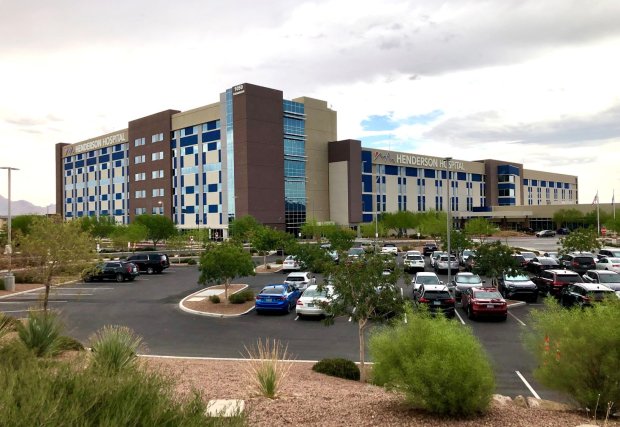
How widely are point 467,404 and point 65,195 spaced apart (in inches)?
5531

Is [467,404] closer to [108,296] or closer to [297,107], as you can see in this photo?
[108,296]

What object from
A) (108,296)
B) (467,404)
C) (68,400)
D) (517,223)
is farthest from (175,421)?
(517,223)

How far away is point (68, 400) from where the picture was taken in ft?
15.9

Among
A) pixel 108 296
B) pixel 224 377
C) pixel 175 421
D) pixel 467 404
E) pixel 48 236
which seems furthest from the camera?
pixel 108 296

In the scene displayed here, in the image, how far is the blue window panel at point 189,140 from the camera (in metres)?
91.1

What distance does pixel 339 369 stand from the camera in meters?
12.9

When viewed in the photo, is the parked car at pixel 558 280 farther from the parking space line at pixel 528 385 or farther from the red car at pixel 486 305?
the parking space line at pixel 528 385

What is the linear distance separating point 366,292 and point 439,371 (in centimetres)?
540

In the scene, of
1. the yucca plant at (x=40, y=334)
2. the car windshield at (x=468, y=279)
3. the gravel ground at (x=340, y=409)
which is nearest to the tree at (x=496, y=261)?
the car windshield at (x=468, y=279)

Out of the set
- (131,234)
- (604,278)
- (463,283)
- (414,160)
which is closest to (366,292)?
(463,283)

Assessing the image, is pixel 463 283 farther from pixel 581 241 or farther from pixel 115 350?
pixel 115 350

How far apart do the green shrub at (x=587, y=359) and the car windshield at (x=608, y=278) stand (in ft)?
59.4

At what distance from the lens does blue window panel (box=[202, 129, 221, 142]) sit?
87344mm

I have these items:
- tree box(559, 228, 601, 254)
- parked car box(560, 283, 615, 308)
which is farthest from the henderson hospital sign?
parked car box(560, 283, 615, 308)
